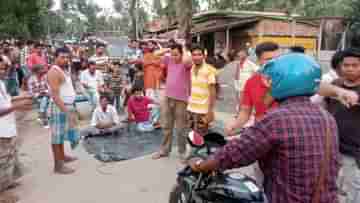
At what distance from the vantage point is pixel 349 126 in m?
2.30

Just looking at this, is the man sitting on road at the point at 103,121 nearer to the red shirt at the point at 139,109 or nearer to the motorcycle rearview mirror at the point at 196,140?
the red shirt at the point at 139,109

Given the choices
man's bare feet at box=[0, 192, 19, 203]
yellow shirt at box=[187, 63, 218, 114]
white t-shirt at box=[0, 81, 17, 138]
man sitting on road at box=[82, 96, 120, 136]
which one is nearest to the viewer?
white t-shirt at box=[0, 81, 17, 138]

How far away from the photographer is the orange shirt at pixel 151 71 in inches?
314

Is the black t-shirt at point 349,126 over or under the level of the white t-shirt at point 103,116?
over

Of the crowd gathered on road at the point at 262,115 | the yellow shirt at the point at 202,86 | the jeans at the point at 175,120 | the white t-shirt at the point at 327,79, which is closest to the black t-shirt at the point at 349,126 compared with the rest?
the crowd gathered on road at the point at 262,115

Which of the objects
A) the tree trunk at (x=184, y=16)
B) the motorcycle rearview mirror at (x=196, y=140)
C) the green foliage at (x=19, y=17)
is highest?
the green foliage at (x=19, y=17)

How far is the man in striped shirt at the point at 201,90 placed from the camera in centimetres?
431

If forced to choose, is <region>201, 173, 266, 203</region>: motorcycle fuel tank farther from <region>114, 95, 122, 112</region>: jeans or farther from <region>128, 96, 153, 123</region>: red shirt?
<region>114, 95, 122, 112</region>: jeans

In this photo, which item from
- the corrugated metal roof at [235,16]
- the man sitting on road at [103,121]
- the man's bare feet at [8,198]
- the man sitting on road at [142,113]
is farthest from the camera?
the corrugated metal roof at [235,16]

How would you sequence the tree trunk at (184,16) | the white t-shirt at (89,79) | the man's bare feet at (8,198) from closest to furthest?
the man's bare feet at (8,198) < the white t-shirt at (89,79) < the tree trunk at (184,16)

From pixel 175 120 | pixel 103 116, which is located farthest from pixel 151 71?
pixel 175 120

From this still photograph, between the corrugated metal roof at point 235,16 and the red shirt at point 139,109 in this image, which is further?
the corrugated metal roof at point 235,16

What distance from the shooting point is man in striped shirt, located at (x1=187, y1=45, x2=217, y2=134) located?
431 cm

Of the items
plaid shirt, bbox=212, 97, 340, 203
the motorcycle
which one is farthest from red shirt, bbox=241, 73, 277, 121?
plaid shirt, bbox=212, 97, 340, 203
